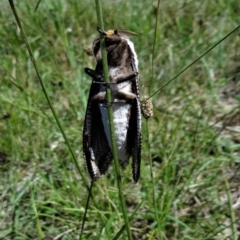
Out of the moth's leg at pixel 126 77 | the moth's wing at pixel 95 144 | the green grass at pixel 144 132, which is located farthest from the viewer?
the green grass at pixel 144 132

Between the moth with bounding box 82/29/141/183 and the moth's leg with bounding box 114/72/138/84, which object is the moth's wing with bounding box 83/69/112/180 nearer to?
the moth with bounding box 82/29/141/183

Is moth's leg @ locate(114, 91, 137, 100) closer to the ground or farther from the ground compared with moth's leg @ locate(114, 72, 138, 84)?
closer to the ground

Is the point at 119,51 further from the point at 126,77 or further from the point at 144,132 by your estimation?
the point at 144,132

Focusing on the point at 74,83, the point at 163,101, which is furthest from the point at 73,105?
the point at 163,101

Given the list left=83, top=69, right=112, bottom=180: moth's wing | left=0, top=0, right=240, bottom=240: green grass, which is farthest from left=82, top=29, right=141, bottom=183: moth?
left=0, top=0, right=240, bottom=240: green grass

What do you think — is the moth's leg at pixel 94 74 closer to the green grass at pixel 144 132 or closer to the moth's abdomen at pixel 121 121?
the moth's abdomen at pixel 121 121

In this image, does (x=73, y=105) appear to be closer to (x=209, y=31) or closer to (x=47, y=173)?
(x=47, y=173)

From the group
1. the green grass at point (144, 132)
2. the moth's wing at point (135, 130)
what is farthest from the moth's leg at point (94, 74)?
the green grass at point (144, 132)
